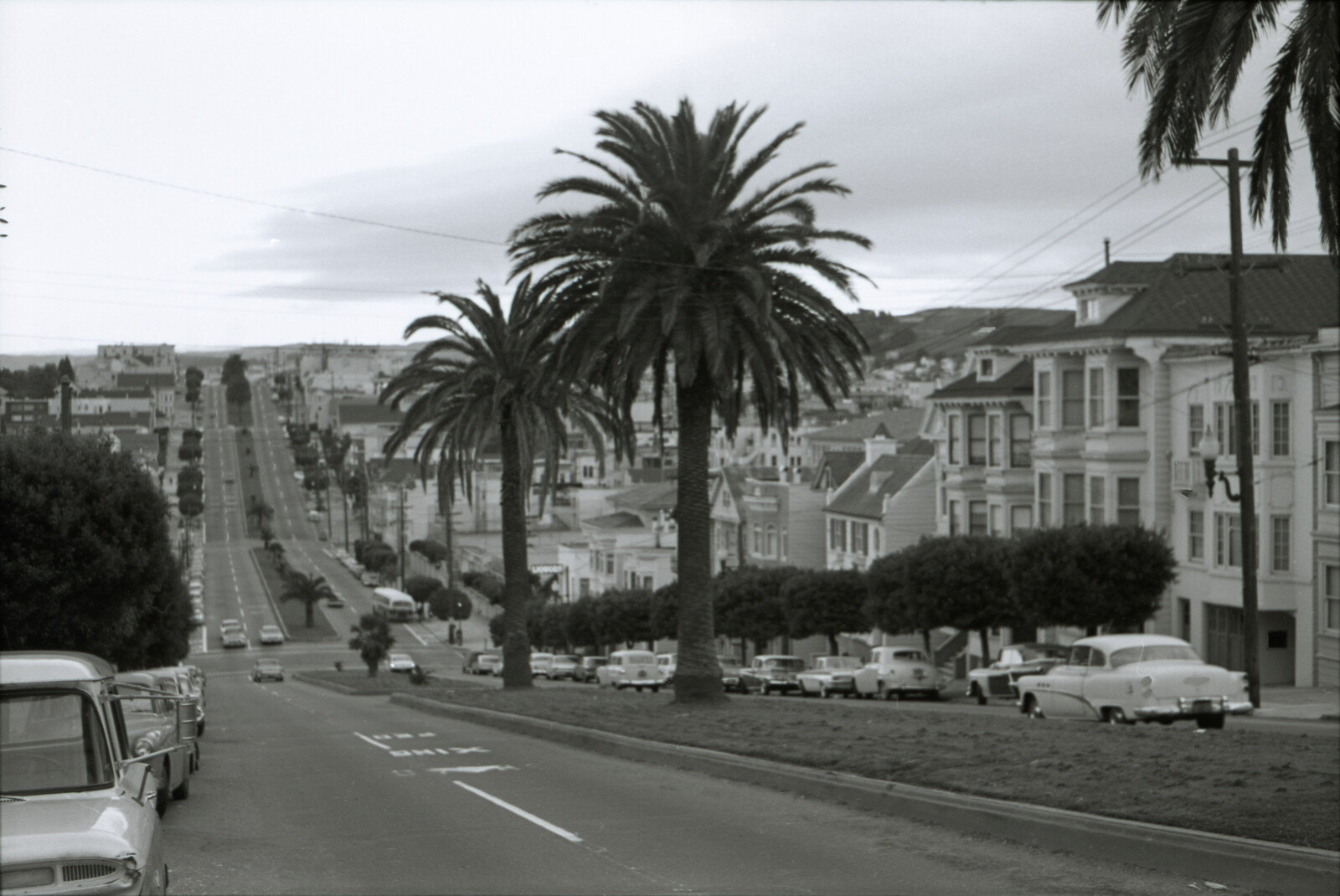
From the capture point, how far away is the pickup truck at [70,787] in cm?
686

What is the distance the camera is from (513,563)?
3941 centimetres

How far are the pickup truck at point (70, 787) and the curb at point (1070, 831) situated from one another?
6.71 metres

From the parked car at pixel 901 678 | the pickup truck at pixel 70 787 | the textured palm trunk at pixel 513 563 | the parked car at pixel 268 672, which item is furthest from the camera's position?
the parked car at pixel 268 672

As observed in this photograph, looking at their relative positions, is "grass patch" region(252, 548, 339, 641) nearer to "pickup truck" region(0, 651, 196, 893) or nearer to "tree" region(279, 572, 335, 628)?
"tree" region(279, 572, 335, 628)

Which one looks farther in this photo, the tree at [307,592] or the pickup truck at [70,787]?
the tree at [307,592]

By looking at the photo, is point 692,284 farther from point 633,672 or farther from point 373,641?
point 373,641

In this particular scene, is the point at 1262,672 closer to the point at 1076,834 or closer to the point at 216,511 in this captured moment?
the point at 1076,834

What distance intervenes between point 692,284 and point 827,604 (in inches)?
1288

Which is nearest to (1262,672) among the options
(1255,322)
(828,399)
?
(1255,322)

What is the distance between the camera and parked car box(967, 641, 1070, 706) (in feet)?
112

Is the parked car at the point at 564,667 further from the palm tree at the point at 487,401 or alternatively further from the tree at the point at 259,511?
the tree at the point at 259,511

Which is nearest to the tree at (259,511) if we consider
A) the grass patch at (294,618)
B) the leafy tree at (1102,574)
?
the grass patch at (294,618)

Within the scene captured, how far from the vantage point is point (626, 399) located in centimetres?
2666

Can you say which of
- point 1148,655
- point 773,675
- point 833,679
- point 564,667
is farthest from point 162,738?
point 564,667
